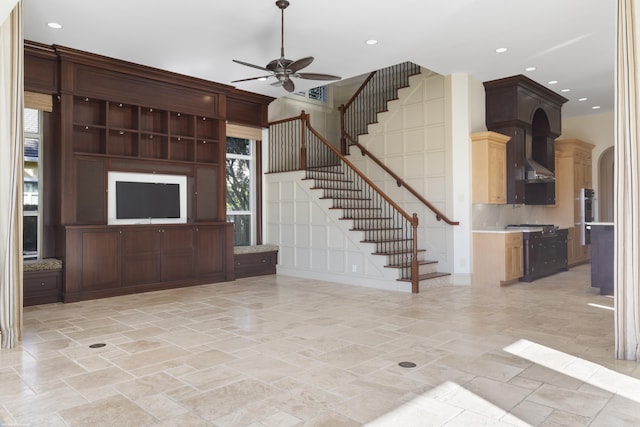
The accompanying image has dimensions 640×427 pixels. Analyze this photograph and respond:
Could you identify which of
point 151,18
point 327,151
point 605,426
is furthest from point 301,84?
point 605,426

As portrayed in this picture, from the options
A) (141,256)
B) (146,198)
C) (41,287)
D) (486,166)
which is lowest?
(41,287)

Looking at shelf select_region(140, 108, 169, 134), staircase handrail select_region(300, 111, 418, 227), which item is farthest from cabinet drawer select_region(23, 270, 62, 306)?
staircase handrail select_region(300, 111, 418, 227)

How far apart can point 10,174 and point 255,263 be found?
15.7ft

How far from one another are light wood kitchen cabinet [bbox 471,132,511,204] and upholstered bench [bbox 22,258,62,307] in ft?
20.4

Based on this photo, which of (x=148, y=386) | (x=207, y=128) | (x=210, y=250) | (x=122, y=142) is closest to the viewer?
(x=148, y=386)

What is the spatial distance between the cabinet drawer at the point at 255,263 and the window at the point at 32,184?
305 cm

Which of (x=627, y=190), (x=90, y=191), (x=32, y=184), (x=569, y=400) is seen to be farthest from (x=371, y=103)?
(x=569, y=400)

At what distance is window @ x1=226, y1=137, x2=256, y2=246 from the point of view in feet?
Result: 28.2

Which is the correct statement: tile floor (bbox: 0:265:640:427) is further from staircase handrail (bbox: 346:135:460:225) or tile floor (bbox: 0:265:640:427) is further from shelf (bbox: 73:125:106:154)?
shelf (bbox: 73:125:106:154)

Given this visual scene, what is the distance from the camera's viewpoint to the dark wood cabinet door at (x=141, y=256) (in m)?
6.43

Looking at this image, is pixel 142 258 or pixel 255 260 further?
pixel 255 260

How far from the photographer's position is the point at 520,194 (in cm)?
787

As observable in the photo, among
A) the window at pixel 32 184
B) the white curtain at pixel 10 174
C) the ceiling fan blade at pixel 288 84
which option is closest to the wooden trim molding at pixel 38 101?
the window at pixel 32 184

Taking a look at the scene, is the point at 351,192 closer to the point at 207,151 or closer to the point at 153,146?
the point at 207,151
